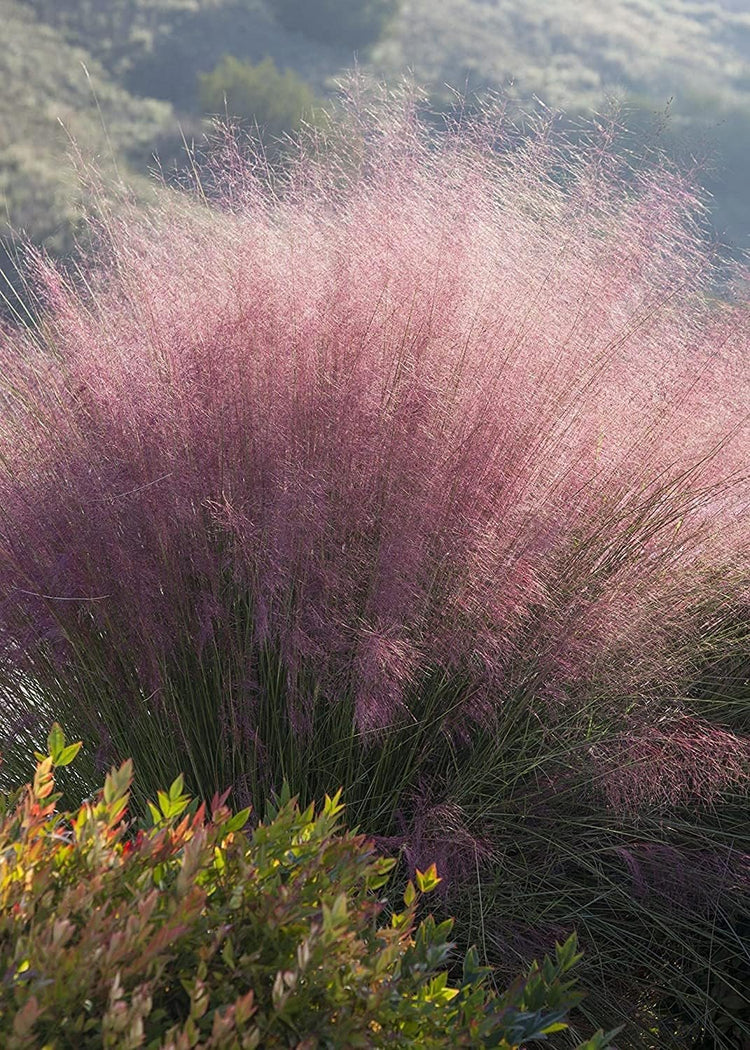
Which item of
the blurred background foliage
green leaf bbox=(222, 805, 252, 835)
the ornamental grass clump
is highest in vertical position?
green leaf bbox=(222, 805, 252, 835)

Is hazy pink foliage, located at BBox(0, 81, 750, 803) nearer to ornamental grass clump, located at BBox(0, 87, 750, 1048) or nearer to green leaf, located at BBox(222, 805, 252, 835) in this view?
ornamental grass clump, located at BBox(0, 87, 750, 1048)

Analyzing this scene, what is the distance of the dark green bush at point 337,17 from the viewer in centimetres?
1869

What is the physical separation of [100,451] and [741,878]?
1.53m

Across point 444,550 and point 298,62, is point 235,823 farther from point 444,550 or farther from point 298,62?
point 298,62

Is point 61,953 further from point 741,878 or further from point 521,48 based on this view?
point 521,48

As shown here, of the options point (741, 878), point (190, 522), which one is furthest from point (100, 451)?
point (741, 878)

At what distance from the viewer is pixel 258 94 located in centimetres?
1480

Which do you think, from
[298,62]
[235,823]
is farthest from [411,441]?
[298,62]

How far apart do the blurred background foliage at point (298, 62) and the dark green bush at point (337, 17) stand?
0.02 m

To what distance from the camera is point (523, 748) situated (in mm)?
2240

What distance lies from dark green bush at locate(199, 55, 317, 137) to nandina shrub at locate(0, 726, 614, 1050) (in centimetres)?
1404

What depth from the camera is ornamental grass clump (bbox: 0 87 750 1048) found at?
6.93 feet

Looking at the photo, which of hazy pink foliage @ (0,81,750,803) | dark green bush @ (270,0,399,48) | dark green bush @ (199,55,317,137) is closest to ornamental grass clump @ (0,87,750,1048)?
hazy pink foliage @ (0,81,750,803)

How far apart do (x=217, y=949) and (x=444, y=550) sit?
1.05 m
